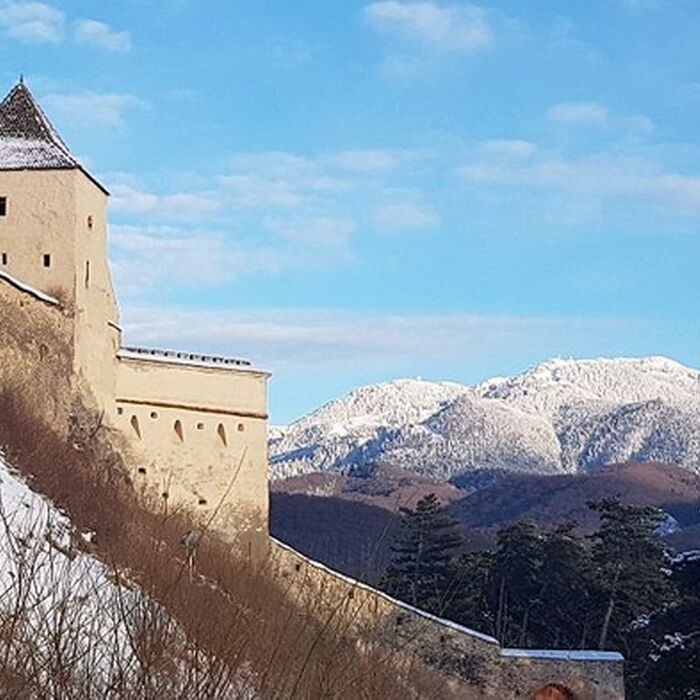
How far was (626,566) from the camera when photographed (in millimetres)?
34969

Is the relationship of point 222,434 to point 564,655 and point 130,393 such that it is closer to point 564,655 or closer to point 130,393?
point 130,393

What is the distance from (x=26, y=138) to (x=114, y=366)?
14.8 ft

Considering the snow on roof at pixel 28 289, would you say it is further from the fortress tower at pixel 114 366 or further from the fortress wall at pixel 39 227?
the fortress wall at pixel 39 227

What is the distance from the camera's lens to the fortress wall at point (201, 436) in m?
25.5

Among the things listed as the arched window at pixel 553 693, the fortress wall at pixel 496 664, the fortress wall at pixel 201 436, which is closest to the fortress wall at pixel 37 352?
the fortress wall at pixel 201 436

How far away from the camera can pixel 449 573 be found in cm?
3559

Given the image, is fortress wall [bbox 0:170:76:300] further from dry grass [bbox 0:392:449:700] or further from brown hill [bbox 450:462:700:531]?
brown hill [bbox 450:462:700:531]

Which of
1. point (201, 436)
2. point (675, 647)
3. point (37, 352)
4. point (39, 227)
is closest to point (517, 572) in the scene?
Result: point (201, 436)

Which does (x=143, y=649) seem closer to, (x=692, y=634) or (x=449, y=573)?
(x=692, y=634)

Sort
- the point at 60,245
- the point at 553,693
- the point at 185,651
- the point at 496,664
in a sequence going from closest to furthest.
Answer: the point at 185,651 < the point at 553,693 < the point at 496,664 < the point at 60,245

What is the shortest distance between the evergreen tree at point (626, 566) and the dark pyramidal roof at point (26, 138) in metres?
17.4

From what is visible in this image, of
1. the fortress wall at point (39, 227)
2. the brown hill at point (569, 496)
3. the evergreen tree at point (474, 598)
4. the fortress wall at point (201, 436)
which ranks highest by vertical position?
the fortress wall at point (39, 227)

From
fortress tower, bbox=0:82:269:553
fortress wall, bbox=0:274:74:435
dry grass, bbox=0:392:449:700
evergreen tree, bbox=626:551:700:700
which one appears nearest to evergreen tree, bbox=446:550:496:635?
evergreen tree, bbox=626:551:700:700

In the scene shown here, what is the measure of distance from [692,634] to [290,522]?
5996 centimetres
